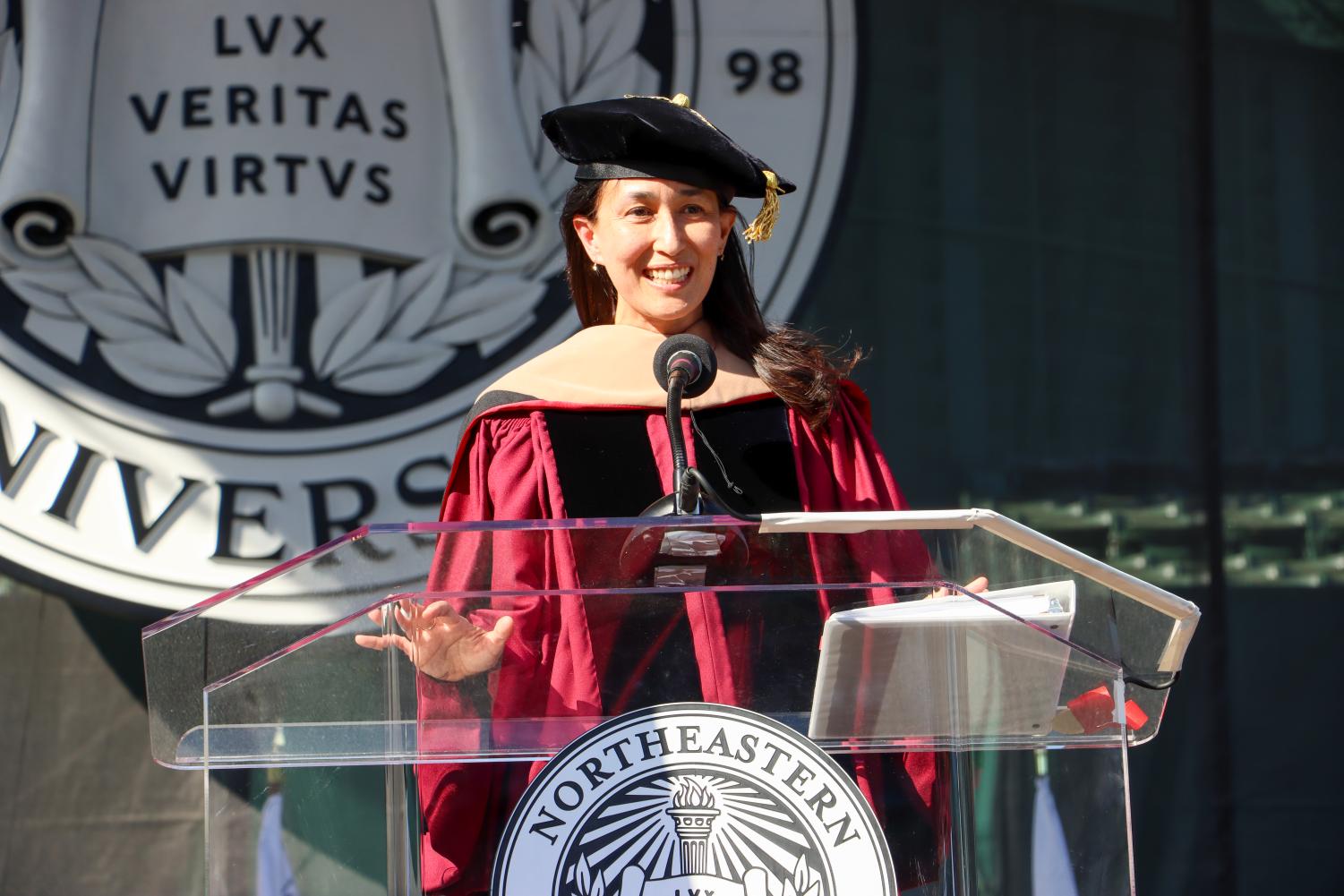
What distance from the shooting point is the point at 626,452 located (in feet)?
6.43

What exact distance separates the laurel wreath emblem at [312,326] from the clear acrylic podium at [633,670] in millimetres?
2284

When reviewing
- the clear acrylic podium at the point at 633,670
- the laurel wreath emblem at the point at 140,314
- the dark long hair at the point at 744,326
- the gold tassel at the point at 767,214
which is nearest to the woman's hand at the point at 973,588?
the clear acrylic podium at the point at 633,670

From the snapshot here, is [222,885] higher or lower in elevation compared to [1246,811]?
higher

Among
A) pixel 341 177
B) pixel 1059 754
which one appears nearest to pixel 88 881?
pixel 341 177

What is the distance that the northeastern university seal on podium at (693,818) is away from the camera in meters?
1.27

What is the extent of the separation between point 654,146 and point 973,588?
2.59 feet

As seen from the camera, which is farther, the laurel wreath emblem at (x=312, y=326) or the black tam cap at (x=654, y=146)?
the laurel wreath emblem at (x=312, y=326)

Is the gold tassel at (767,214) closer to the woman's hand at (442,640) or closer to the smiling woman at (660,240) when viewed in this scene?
the smiling woman at (660,240)

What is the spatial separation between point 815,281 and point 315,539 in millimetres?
1195

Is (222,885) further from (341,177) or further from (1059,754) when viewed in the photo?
(341,177)

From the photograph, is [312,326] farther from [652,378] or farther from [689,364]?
[689,364]

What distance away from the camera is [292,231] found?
3.61 m

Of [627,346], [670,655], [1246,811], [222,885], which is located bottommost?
[1246,811]

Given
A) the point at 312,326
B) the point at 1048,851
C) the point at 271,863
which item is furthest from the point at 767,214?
the point at 312,326
